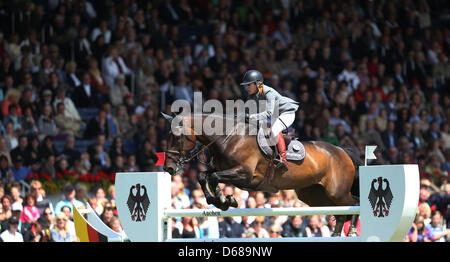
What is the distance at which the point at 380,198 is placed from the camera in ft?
25.7

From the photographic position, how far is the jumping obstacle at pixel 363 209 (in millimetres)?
7727

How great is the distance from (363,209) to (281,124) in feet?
5.10

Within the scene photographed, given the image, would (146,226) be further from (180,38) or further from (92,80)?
(180,38)

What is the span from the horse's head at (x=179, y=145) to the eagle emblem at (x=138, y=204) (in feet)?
1.73

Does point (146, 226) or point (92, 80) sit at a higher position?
point (92, 80)

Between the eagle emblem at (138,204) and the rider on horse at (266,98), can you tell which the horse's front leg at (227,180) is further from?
the eagle emblem at (138,204)

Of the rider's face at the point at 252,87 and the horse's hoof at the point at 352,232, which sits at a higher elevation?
the rider's face at the point at 252,87

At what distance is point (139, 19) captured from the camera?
56.7ft

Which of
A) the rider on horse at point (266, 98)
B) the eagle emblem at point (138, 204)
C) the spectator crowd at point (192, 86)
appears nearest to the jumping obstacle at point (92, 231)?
the eagle emblem at point (138, 204)

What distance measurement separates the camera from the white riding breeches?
29.1 ft

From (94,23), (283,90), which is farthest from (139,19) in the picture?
(283,90)
